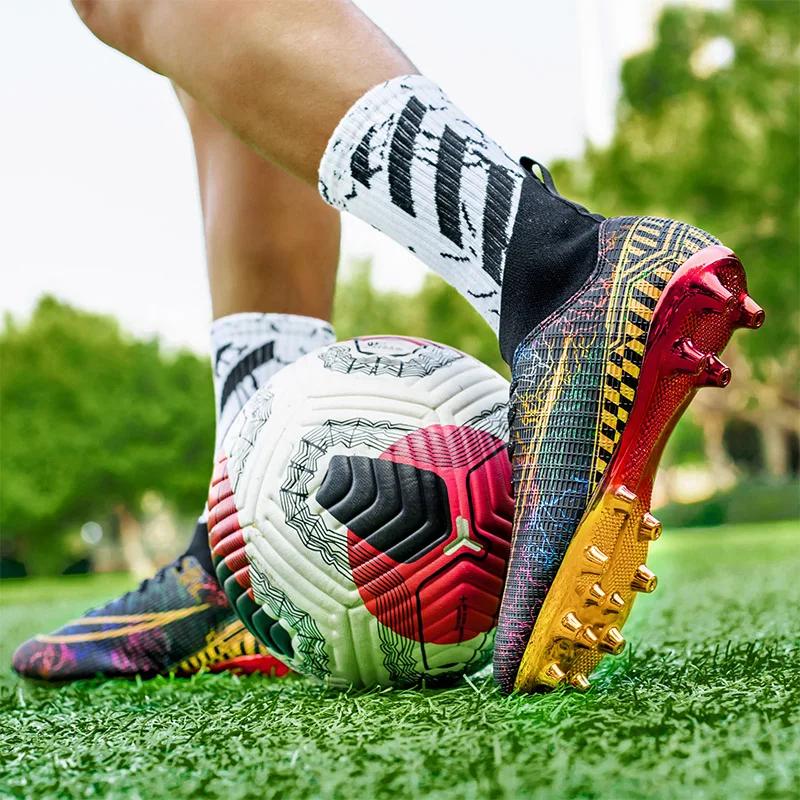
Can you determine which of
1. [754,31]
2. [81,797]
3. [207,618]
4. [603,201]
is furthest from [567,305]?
[754,31]

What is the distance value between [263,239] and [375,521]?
949mm

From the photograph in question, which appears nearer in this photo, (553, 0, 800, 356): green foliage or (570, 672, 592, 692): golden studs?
(570, 672, 592, 692): golden studs

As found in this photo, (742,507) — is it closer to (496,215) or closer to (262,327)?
(262,327)

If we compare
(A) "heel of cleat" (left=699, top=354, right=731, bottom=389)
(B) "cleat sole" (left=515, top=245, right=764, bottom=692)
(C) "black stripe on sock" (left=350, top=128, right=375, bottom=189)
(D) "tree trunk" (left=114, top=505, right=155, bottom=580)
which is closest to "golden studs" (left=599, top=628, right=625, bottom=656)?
(B) "cleat sole" (left=515, top=245, right=764, bottom=692)

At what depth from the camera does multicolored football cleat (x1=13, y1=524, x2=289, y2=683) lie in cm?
191

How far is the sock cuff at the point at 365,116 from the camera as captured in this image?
1290mm

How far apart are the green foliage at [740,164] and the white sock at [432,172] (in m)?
15.8

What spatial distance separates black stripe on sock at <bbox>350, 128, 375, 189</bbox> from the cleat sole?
44 centimetres

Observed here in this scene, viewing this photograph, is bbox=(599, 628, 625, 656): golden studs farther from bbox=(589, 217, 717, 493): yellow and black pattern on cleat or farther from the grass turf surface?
bbox=(589, 217, 717, 493): yellow and black pattern on cleat

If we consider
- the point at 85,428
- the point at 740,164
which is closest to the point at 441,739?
the point at 740,164

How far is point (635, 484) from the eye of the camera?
47.5 inches

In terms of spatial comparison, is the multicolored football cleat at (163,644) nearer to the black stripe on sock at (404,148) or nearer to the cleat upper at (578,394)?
the cleat upper at (578,394)

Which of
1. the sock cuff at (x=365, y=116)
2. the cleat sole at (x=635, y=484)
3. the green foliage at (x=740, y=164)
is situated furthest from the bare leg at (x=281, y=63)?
the green foliage at (x=740, y=164)

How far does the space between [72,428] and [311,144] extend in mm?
24289
